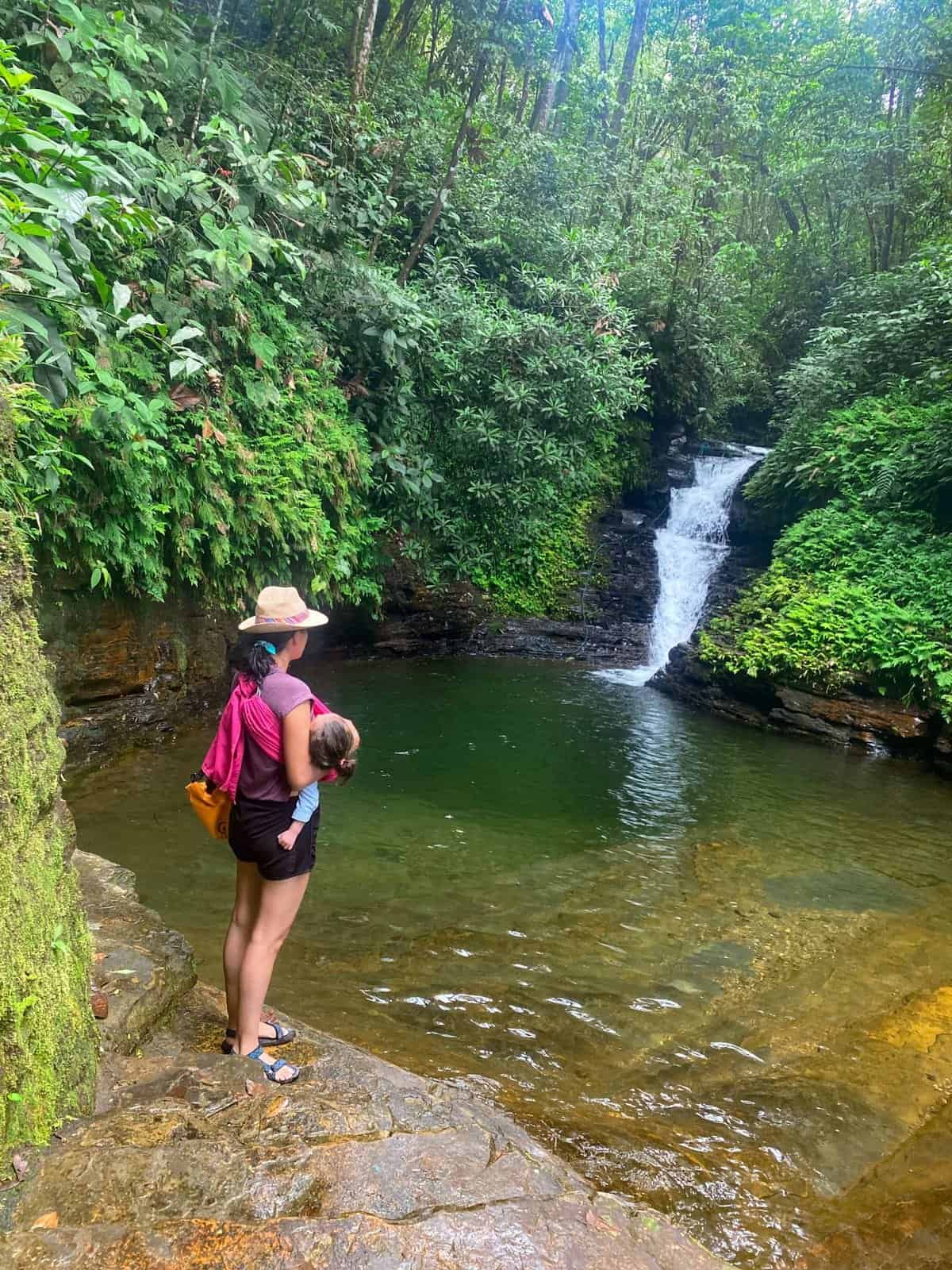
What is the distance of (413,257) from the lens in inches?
444

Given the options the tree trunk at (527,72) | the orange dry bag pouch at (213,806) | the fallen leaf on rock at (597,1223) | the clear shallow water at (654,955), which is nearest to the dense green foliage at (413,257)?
the tree trunk at (527,72)

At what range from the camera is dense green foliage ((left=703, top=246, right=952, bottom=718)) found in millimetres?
10336

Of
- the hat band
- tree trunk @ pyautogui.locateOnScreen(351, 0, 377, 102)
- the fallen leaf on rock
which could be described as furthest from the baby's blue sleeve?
tree trunk @ pyautogui.locateOnScreen(351, 0, 377, 102)

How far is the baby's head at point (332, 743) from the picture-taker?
270 cm

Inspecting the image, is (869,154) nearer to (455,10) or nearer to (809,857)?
(455,10)

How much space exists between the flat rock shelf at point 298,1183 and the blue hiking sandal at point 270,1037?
2.5 inches

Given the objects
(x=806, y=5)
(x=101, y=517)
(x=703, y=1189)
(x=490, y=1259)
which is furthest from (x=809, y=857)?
(x=806, y=5)

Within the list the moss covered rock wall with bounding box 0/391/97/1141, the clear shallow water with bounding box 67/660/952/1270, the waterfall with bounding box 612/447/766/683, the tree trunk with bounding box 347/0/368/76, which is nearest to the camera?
the moss covered rock wall with bounding box 0/391/97/1141

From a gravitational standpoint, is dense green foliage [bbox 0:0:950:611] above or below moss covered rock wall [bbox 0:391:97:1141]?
above

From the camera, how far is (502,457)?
39.4 feet

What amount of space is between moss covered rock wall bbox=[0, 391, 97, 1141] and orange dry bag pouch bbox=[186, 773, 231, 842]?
472 millimetres

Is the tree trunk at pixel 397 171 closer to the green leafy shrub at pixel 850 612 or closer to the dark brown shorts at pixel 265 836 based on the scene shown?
the green leafy shrub at pixel 850 612

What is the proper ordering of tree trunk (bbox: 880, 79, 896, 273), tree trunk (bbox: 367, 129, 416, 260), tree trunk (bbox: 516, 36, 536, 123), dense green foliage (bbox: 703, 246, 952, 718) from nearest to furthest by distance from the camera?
dense green foliage (bbox: 703, 246, 952, 718) → tree trunk (bbox: 367, 129, 416, 260) → tree trunk (bbox: 516, 36, 536, 123) → tree trunk (bbox: 880, 79, 896, 273)

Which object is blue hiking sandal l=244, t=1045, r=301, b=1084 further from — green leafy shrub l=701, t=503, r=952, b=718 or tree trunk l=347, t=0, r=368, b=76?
tree trunk l=347, t=0, r=368, b=76
